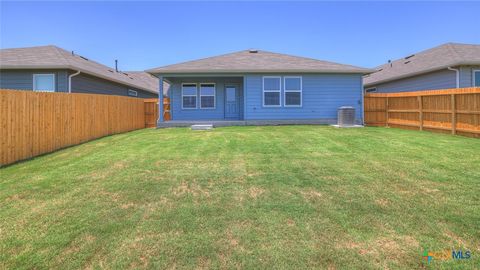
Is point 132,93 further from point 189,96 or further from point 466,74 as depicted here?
point 466,74

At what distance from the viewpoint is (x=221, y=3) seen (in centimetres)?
1339

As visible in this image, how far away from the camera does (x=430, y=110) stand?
446 inches

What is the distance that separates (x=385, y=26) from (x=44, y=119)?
1939 centimetres

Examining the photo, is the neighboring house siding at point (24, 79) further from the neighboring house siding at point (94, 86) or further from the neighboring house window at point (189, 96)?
the neighboring house window at point (189, 96)

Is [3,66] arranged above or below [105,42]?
below

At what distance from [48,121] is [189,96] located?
29.2 feet

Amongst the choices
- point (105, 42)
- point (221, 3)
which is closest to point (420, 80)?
point (221, 3)

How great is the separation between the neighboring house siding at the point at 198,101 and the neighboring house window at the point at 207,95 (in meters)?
0.19

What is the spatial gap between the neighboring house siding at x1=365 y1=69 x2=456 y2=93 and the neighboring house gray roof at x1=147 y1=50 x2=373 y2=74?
14.0 feet

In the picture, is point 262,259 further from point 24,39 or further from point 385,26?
point 24,39

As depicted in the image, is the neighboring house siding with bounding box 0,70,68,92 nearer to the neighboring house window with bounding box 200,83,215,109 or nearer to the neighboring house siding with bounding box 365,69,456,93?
the neighboring house window with bounding box 200,83,215,109

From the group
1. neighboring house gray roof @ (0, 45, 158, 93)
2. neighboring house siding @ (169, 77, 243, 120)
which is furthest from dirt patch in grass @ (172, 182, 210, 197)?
neighboring house siding @ (169, 77, 243, 120)

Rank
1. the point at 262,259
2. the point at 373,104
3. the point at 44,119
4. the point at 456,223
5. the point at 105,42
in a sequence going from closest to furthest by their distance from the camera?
the point at 262,259, the point at 456,223, the point at 44,119, the point at 373,104, the point at 105,42

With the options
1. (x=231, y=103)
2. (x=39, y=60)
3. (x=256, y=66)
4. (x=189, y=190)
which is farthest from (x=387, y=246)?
(x=39, y=60)
